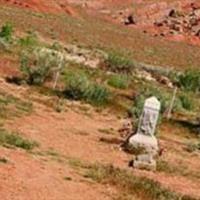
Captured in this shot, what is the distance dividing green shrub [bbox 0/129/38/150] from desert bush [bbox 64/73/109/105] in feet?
30.2

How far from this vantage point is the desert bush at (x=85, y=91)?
25.7 m

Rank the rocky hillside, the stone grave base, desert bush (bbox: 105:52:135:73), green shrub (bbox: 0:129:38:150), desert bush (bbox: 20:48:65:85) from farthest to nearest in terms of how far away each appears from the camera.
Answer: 1. desert bush (bbox: 105:52:135:73)
2. desert bush (bbox: 20:48:65:85)
3. the stone grave base
4. green shrub (bbox: 0:129:38:150)
5. the rocky hillside

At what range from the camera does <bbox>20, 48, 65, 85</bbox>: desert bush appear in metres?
26.6

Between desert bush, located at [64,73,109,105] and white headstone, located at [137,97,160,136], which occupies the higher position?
white headstone, located at [137,97,160,136]

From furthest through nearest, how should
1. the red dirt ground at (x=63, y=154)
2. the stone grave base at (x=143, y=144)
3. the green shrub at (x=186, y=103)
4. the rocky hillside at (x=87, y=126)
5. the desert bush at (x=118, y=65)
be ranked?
the desert bush at (x=118, y=65), the green shrub at (x=186, y=103), the stone grave base at (x=143, y=144), the rocky hillside at (x=87, y=126), the red dirt ground at (x=63, y=154)

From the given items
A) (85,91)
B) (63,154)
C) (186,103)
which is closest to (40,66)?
(85,91)

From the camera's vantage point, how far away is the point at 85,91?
25.9 m

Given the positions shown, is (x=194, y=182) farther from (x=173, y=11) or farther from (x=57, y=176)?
(x=173, y=11)

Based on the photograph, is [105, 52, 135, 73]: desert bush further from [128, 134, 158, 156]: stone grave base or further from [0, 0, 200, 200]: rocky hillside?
[128, 134, 158, 156]: stone grave base

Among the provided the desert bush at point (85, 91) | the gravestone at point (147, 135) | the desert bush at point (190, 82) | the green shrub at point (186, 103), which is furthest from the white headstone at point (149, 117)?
the desert bush at point (190, 82)

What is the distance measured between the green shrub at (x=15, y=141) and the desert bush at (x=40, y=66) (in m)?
10.1

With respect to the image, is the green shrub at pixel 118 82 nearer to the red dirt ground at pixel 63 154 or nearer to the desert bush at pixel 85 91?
the desert bush at pixel 85 91

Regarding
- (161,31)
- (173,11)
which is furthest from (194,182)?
(173,11)

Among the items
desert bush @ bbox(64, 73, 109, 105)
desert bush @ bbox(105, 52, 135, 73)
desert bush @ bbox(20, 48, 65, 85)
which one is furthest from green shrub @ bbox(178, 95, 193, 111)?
desert bush @ bbox(105, 52, 135, 73)
